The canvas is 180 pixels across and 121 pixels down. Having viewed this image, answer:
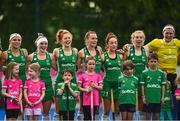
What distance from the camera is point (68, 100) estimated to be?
483 inches

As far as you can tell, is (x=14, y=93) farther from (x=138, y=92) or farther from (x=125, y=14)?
(x=125, y=14)

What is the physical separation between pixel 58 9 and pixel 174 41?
11.1m

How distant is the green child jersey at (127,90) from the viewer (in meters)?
12.4

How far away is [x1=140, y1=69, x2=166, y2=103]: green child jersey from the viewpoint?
1259 centimetres

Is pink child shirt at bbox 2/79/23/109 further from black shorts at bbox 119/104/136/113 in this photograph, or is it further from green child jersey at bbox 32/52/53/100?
black shorts at bbox 119/104/136/113

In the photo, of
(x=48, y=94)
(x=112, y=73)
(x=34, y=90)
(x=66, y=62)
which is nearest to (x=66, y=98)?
(x=48, y=94)

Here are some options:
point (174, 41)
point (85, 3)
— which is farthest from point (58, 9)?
point (174, 41)

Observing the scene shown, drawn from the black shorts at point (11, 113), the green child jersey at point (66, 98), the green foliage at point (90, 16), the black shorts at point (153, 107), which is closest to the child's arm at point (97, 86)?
the green child jersey at point (66, 98)

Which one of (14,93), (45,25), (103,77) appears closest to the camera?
(14,93)

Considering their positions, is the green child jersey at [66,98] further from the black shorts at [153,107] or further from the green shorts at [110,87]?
the black shorts at [153,107]

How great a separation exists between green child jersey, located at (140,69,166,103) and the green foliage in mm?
9367

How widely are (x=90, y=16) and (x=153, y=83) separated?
422 inches

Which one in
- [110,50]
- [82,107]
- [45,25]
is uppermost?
[45,25]

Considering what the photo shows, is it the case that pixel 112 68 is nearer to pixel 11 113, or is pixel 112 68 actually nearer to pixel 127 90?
pixel 127 90
